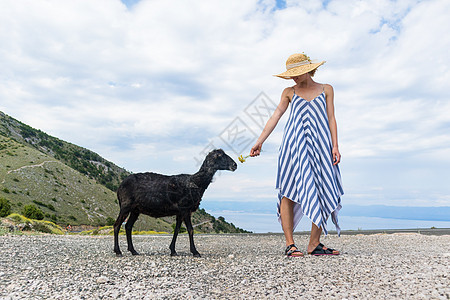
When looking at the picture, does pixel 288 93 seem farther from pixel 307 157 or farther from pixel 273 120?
pixel 307 157

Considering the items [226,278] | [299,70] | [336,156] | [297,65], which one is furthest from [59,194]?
[226,278]

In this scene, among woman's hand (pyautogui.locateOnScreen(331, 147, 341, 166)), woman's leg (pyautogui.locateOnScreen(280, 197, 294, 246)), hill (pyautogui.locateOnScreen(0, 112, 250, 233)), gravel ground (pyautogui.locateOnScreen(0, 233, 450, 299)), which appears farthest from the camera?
hill (pyautogui.locateOnScreen(0, 112, 250, 233))

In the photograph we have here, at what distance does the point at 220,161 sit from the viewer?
22.5 feet

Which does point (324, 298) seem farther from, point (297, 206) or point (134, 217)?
point (134, 217)

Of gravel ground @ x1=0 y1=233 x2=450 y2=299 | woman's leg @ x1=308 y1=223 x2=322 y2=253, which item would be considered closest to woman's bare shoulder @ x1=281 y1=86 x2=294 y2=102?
woman's leg @ x1=308 y1=223 x2=322 y2=253

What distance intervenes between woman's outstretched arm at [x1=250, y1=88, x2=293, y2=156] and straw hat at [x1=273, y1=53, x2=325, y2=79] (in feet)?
1.28

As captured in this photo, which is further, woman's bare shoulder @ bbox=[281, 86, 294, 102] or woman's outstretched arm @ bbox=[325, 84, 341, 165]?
woman's bare shoulder @ bbox=[281, 86, 294, 102]

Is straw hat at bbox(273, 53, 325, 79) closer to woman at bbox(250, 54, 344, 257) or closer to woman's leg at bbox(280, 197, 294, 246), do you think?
woman at bbox(250, 54, 344, 257)

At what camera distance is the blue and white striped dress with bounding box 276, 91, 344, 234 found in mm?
6434

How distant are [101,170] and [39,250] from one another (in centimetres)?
6540

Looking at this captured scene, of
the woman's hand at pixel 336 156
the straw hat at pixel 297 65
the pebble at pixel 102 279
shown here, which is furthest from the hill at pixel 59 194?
the pebble at pixel 102 279

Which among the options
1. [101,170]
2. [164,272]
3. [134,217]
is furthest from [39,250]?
[101,170]

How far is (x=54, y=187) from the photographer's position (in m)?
48.7

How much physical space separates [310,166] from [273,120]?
1111 millimetres
